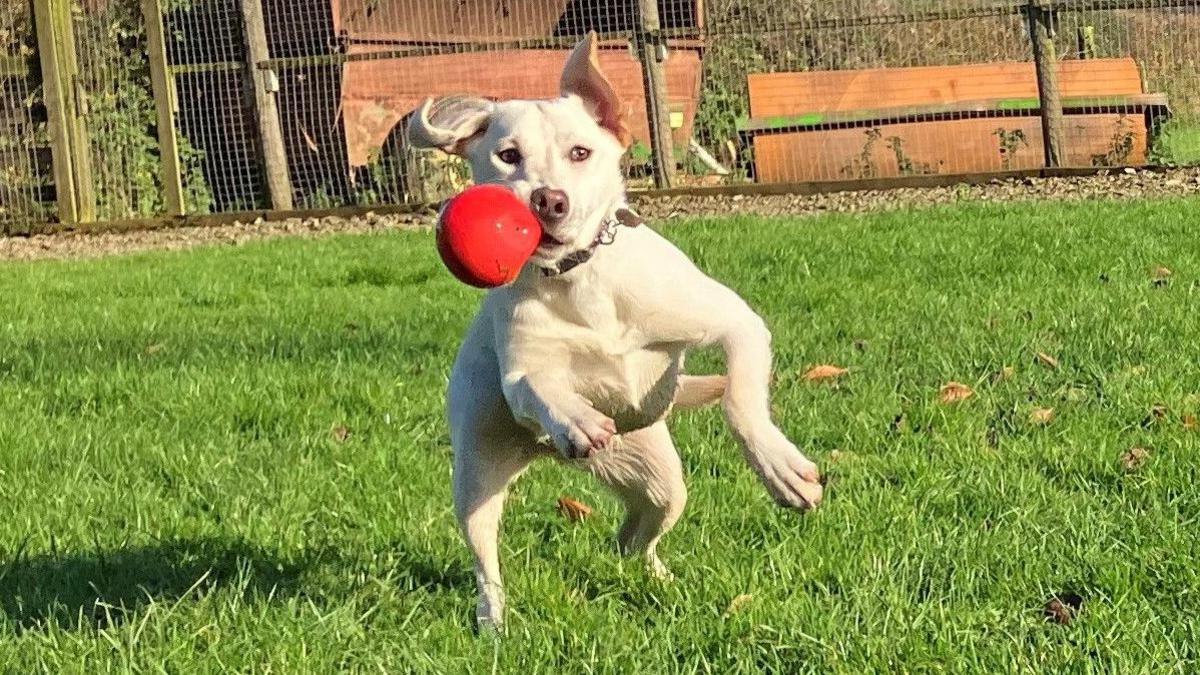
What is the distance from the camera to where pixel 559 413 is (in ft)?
8.29

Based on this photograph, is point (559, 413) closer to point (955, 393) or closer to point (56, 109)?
point (955, 393)

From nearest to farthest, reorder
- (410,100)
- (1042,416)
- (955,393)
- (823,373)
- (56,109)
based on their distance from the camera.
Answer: (1042,416)
(955,393)
(823,373)
(56,109)
(410,100)

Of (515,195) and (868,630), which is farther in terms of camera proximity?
(515,195)

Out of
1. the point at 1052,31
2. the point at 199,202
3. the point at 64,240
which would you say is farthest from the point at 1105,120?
the point at 64,240

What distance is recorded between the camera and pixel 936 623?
259cm

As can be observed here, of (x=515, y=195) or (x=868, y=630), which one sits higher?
(x=515, y=195)

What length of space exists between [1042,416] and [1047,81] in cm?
760

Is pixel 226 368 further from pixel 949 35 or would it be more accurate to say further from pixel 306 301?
pixel 949 35

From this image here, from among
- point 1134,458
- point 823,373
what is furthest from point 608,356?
point 823,373

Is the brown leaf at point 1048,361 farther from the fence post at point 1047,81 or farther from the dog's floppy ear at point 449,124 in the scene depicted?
the fence post at point 1047,81

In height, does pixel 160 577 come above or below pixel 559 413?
below

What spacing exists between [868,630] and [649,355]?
65 centimetres

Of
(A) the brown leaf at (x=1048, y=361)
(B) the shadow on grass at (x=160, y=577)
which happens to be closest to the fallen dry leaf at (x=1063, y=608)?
(B) the shadow on grass at (x=160, y=577)

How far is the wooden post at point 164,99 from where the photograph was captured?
466 inches
